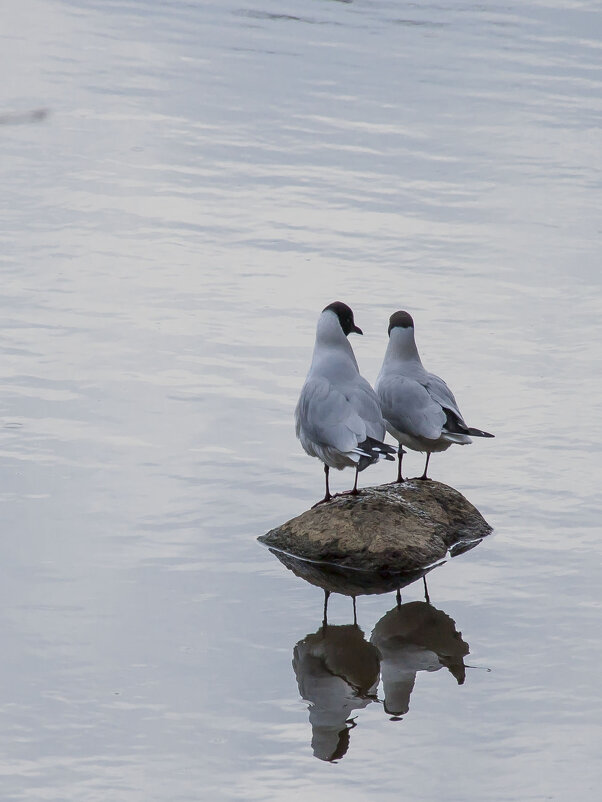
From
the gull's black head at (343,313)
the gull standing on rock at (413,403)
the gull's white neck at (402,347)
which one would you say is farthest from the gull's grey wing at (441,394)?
the gull's black head at (343,313)

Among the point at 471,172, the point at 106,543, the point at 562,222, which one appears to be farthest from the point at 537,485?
the point at 471,172

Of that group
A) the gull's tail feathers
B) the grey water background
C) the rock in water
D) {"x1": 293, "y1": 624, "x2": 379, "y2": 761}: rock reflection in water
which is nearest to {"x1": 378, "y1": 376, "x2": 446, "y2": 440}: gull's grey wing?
the rock in water

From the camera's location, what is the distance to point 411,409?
791 centimetres

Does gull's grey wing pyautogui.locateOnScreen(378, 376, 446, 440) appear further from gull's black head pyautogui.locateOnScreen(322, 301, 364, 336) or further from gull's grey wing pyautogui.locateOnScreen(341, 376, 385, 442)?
gull's black head pyautogui.locateOnScreen(322, 301, 364, 336)

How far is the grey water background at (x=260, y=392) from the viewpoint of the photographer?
589 centimetres

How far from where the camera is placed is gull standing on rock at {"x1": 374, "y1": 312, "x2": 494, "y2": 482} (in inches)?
311

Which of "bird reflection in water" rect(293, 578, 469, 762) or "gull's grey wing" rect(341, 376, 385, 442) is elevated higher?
"gull's grey wing" rect(341, 376, 385, 442)

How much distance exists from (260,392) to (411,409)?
1964 mm

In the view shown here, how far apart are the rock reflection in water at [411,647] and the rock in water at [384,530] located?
1.37 feet

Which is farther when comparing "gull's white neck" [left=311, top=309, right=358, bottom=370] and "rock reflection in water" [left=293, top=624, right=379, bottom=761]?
"gull's white neck" [left=311, top=309, right=358, bottom=370]

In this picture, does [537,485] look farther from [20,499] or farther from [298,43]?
[298,43]

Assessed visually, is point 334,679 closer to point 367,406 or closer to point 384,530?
point 384,530

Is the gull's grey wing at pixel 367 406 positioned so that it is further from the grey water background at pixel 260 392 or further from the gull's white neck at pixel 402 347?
the grey water background at pixel 260 392

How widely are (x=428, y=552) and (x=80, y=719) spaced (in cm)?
244
